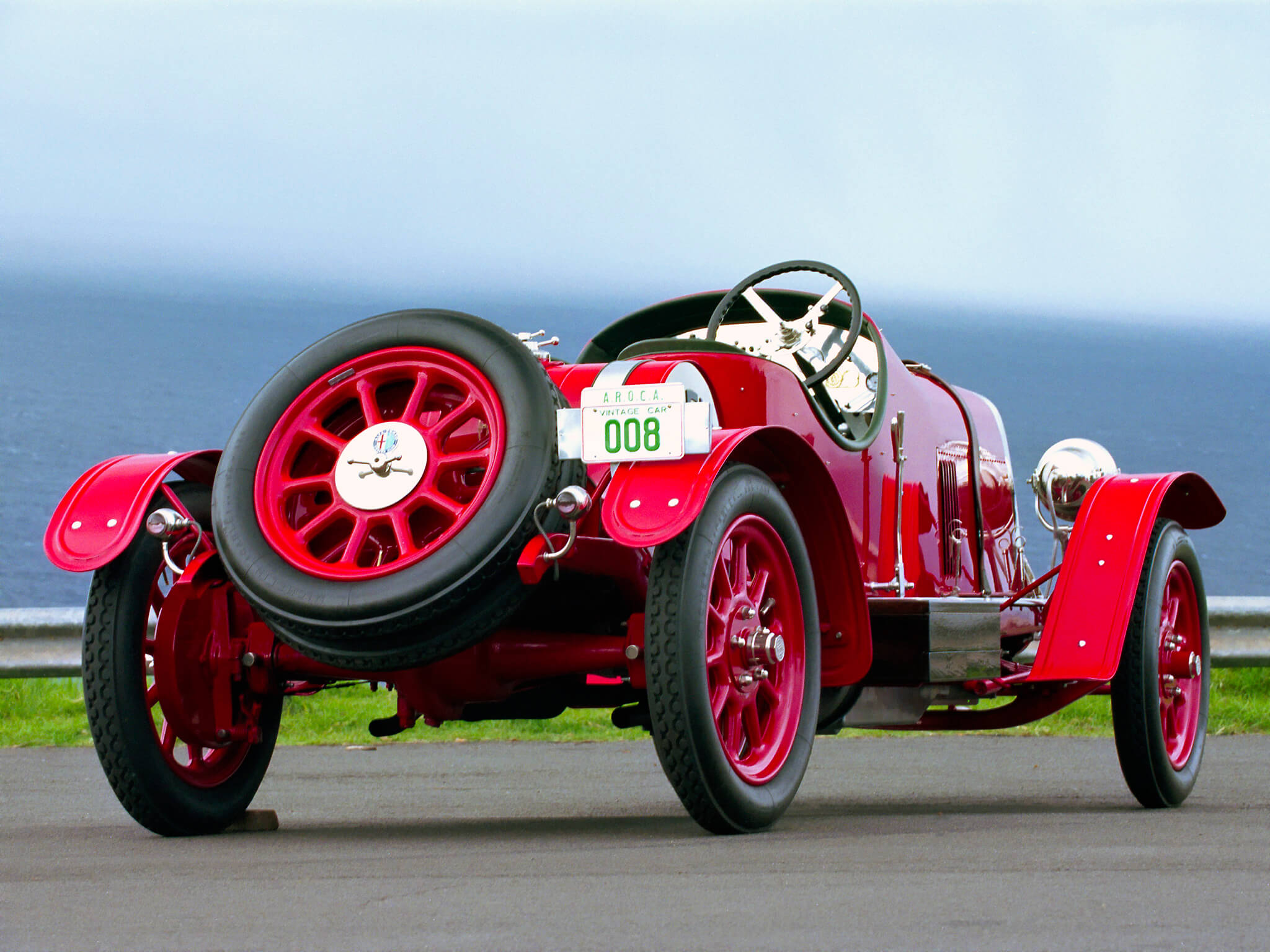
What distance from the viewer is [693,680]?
12.3 feet

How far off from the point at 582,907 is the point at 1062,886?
2.99 feet

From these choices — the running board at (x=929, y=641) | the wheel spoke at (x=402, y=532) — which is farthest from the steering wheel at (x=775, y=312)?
the wheel spoke at (x=402, y=532)

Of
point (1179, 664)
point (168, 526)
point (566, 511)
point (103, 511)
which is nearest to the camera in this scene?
point (566, 511)

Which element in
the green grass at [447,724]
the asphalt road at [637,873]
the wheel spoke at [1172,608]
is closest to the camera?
the asphalt road at [637,873]

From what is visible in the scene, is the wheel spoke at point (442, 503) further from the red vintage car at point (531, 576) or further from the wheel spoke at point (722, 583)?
the wheel spoke at point (722, 583)

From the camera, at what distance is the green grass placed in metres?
8.30

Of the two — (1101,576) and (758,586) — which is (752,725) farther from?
(1101,576)

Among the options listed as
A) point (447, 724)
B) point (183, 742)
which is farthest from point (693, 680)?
point (447, 724)

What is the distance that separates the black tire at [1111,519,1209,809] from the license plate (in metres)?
2.02

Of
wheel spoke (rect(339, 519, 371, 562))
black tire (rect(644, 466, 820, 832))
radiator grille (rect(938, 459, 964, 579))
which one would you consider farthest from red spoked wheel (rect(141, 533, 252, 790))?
radiator grille (rect(938, 459, 964, 579))

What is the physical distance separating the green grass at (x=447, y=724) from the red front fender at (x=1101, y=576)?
3018 mm

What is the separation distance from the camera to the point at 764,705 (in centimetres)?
427

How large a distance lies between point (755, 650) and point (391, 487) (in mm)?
996

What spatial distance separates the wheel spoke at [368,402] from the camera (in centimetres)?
421
